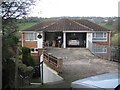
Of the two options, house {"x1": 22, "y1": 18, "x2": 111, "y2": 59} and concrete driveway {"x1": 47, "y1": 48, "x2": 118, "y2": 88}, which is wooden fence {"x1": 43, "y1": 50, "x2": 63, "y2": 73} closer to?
concrete driveway {"x1": 47, "y1": 48, "x2": 118, "y2": 88}

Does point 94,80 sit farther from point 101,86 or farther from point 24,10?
point 24,10

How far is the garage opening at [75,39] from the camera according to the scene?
28984 mm

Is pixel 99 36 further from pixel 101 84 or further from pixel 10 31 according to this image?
pixel 101 84

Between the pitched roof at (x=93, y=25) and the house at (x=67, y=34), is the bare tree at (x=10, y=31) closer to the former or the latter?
the house at (x=67, y=34)

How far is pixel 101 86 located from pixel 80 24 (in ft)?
89.9

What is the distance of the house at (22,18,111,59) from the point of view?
28.5 meters

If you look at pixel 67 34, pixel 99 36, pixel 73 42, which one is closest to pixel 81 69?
pixel 73 42

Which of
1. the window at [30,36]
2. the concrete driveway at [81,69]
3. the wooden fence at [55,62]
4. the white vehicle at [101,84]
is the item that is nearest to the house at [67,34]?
the window at [30,36]

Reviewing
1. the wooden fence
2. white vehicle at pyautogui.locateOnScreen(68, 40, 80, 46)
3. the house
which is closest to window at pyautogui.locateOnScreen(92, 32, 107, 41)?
the house

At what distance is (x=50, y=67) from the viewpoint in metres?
14.3

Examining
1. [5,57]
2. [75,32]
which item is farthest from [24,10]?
[75,32]

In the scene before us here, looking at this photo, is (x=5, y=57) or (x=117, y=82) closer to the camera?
(x=117, y=82)

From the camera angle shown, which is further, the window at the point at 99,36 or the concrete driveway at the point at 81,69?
the window at the point at 99,36

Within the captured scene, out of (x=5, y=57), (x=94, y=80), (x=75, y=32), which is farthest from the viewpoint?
(x=75, y=32)
